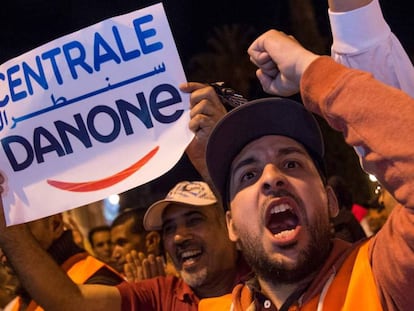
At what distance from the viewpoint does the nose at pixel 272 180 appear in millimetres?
1777

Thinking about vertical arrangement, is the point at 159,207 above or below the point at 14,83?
below

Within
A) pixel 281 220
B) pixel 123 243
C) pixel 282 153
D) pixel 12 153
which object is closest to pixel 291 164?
pixel 282 153

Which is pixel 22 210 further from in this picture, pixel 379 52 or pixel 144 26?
pixel 379 52

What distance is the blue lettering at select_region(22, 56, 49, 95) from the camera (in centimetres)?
217

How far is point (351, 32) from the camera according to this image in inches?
64.0

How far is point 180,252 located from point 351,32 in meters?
1.41

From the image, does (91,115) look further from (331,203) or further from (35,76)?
(331,203)

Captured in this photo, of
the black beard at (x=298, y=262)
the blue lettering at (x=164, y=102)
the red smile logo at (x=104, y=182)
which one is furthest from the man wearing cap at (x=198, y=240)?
the black beard at (x=298, y=262)

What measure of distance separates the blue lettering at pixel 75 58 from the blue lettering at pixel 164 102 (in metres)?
0.21

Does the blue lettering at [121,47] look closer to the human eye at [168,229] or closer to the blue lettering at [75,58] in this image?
the blue lettering at [75,58]

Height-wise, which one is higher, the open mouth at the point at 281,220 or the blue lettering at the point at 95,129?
the blue lettering at the point at 95,129

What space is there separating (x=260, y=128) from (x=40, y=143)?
2.17 feet

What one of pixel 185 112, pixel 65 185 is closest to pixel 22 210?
pixel 65 185

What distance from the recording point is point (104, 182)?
208 cm
